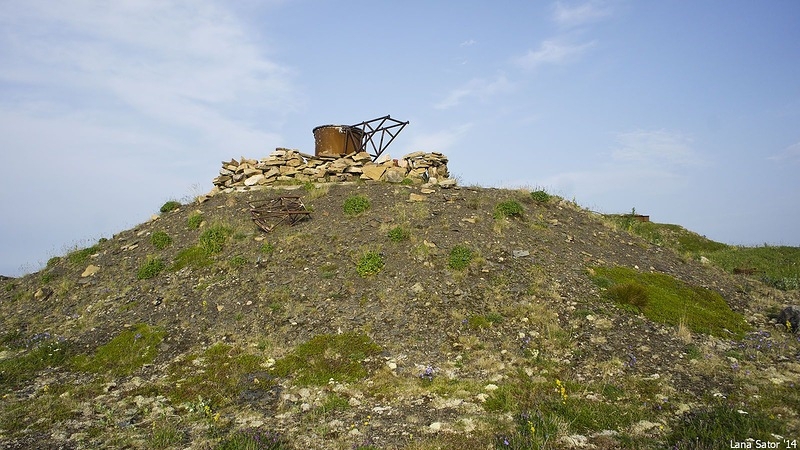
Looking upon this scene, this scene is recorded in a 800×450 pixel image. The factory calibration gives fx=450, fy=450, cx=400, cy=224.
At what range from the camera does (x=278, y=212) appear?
1780 centimetres

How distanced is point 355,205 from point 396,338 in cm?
801

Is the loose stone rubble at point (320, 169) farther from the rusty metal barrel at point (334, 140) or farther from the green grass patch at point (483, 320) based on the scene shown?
the green grass patch at point (483, 320)

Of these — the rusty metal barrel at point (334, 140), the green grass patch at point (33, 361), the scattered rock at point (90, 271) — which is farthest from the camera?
the rusty metal barrel at point (334, 140)

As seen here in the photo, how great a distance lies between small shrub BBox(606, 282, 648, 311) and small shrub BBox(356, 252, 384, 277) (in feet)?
22.2

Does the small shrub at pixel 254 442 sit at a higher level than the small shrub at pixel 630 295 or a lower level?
lower

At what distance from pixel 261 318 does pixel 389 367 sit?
4393 mm

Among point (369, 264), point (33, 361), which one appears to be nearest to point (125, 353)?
point (33, 361)

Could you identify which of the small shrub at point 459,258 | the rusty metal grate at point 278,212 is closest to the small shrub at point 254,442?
the small shrub at point 459,258

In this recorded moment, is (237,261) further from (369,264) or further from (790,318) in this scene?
(790,318)

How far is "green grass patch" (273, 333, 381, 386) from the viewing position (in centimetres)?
966

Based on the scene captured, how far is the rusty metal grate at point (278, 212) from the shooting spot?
17.8m

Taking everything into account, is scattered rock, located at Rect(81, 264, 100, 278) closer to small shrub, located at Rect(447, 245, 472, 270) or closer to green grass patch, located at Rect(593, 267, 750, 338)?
small shrub, located at Rect(447, 245, 472, 270)

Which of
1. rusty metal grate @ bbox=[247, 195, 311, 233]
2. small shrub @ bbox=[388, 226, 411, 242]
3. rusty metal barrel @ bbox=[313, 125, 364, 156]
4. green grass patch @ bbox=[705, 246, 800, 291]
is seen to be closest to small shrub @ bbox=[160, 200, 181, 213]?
rusty metal grate @ bbox=[247, 195, 311, 233]

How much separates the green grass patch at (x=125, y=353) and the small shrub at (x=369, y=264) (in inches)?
226
